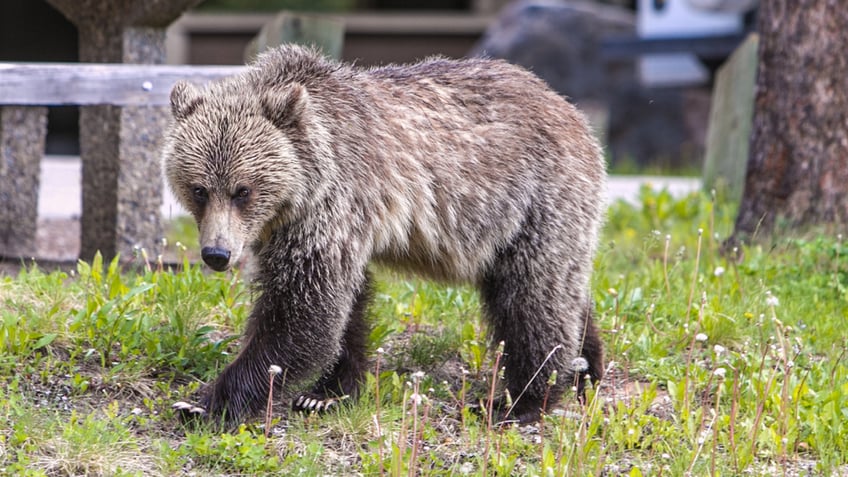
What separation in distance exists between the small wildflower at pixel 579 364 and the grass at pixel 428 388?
0.15 m

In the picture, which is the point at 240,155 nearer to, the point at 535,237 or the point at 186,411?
the point at 186,411

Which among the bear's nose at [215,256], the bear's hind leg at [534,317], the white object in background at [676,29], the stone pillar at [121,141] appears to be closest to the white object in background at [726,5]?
the white object in background at [676,29]

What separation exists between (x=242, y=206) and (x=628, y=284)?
241 centimetres

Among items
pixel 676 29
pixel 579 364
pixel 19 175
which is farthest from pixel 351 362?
pixel 676 29

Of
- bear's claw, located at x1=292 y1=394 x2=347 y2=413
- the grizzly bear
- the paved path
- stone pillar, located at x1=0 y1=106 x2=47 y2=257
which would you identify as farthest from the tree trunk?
stone pillar, located at x1=0 y1=106 x2=47 y2=257

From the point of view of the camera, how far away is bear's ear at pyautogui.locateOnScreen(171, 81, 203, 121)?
427 cm

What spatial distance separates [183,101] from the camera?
4273 millimetres

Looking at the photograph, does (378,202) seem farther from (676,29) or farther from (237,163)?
(676,29)

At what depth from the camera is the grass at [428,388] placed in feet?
12.9

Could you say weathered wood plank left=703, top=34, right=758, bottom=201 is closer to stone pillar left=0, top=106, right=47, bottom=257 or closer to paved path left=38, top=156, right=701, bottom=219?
paved path left=38, top=156, right=701, bottom=219

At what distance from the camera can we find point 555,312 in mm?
4613

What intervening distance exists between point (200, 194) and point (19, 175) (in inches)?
117

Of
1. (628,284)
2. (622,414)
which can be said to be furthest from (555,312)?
(628,284)

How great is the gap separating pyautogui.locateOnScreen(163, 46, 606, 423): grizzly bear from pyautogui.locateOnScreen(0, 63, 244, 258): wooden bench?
1.53 metres
